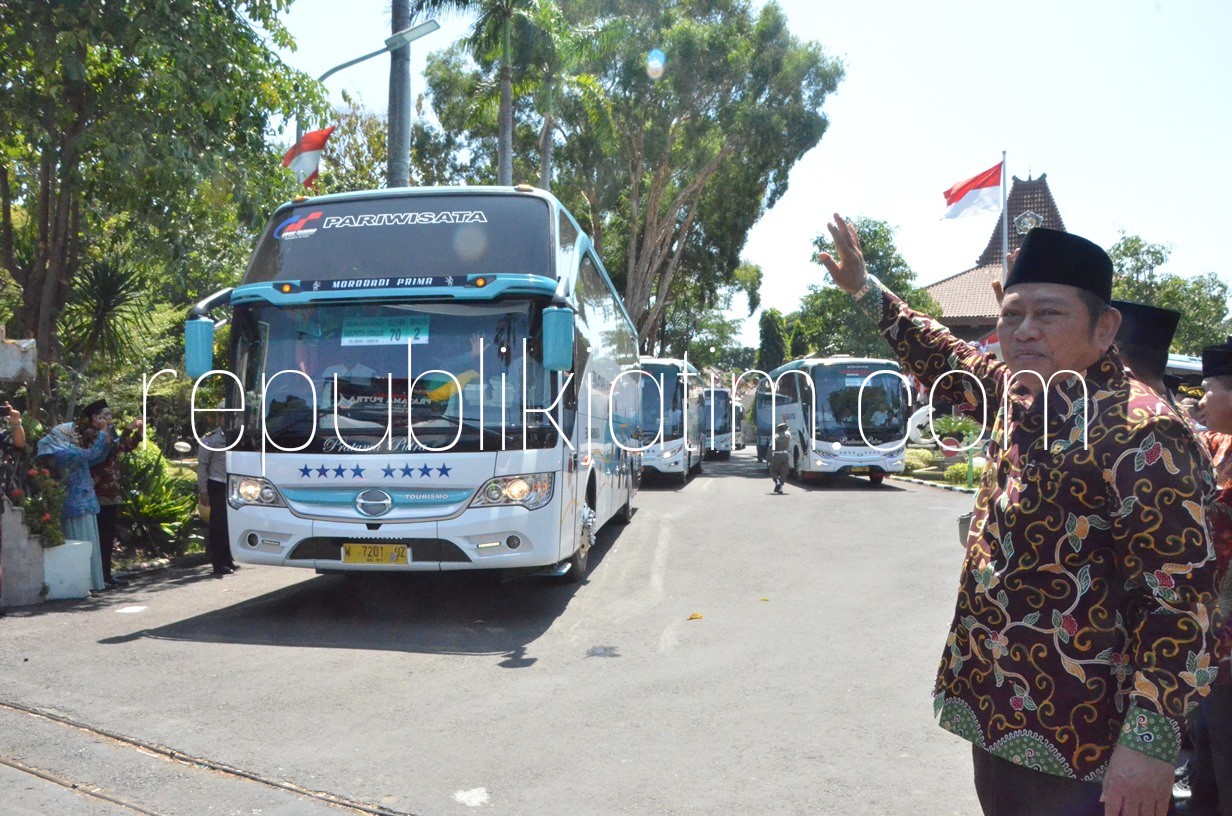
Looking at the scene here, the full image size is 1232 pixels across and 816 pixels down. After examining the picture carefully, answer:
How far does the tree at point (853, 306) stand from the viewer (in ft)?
116

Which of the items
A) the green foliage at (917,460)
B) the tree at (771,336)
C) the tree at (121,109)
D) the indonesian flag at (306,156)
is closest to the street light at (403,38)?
the indonesian flag at (306,156)

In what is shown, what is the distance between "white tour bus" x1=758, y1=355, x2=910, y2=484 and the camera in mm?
24562

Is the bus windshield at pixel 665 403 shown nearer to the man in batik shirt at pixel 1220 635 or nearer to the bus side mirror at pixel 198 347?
the bus side mirror at pixel 198 347

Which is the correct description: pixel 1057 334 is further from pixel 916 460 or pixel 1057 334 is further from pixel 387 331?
pixel 916 460

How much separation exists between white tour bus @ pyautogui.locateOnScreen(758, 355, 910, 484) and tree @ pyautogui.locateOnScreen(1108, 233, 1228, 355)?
1239 cm

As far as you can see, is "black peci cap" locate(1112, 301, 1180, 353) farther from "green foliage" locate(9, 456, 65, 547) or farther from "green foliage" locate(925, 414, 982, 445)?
"green foliage" locate(925, 414, 982, 445)

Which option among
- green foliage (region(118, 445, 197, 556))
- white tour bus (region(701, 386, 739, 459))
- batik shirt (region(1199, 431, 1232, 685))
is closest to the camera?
batik shirt (region(1199, 431, 1232, 685))

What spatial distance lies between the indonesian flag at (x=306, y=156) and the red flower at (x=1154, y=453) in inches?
562

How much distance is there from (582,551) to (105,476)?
4.77 meters

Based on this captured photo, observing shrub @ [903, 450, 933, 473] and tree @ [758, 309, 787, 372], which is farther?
tree @ [758, 309, 787, 372]

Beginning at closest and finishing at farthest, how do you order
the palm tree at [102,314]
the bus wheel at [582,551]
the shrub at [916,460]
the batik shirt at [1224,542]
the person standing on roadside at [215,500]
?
1. the batik shirt at [1224,542]
2. the bus wheel at [582,551]
3. the person standing on roadside at [215,500]
4. the palm tree at [102,314]
5. the shrub at [916,460]

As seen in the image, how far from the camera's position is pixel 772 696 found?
20.2 feet

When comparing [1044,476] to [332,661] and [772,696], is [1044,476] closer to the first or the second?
[772,696]

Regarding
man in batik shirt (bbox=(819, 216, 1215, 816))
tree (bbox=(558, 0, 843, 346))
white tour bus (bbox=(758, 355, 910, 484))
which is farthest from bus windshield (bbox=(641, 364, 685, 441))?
man in batik shirt (bbox=(819, 216, 1215, 816))
